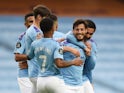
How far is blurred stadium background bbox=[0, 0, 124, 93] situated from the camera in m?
11.8

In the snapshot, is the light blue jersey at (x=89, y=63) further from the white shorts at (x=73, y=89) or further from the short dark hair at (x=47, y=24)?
the short dark hair at (x=47, y=24)

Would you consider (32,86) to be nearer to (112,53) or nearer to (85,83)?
(85,83)

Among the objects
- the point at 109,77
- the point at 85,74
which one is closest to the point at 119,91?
the point at 109,77

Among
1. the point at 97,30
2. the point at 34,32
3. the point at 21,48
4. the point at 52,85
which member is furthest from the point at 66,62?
the point at 97,30

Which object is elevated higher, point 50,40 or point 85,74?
point 50,40

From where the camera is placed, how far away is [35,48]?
602cm

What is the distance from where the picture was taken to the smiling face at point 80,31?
630cm

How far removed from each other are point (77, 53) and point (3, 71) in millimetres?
5594

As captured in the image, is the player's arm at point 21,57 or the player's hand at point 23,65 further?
the player's hand at point 23,65

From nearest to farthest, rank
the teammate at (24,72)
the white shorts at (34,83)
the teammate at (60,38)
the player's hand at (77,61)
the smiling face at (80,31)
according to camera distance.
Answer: the player's hand at (77,61), the teammate at (60,38), the smiling face at (80,31), the white shorts at (34,83), the teammate at (24,72)

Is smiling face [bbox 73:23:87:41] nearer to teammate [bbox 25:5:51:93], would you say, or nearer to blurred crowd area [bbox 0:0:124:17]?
teammate [bbox 25:5:51:93]

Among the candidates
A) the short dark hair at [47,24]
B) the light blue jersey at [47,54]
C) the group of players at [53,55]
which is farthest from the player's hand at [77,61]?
the short dark hair at [47,24]

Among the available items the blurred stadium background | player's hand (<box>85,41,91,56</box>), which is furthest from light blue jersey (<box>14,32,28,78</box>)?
the blurred stadium background

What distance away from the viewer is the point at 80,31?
630 centimetres
